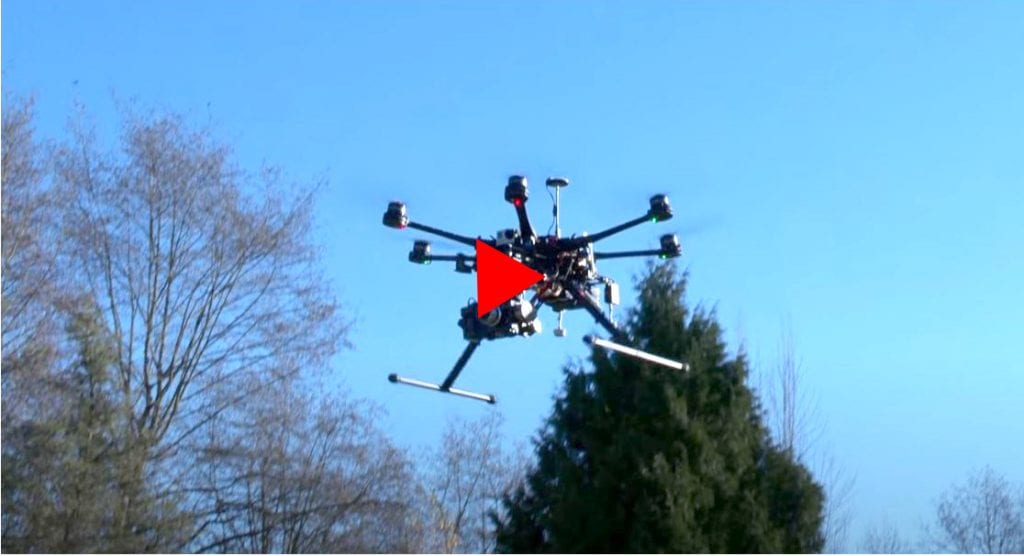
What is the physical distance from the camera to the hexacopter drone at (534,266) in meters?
9.82

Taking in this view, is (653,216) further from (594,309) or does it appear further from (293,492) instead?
(293,492)

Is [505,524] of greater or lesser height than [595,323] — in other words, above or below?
below

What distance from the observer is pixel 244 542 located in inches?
874

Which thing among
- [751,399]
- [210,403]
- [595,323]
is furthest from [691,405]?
[210,403]

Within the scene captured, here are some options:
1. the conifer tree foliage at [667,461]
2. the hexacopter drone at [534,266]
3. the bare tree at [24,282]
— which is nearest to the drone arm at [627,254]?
the hexacopter drone at [534,266]

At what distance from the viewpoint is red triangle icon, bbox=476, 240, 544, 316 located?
9906 millimetres

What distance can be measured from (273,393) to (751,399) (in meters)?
9.79

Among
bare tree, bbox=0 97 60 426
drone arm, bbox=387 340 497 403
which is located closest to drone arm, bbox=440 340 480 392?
drone arm, bbox=387 340 497 403

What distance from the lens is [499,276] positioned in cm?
998

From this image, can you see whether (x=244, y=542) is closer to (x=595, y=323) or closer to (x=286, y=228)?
(x=286, y=228)

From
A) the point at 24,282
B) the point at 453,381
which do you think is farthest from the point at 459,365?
the point at 24,282

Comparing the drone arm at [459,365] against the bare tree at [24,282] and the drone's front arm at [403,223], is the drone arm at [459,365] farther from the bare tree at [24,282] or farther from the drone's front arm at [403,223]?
the bare tree at [24,282]

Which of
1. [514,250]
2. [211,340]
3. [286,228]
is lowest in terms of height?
[514,250]

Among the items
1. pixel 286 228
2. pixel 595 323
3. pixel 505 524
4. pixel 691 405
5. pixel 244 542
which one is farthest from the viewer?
pixel 286 228
